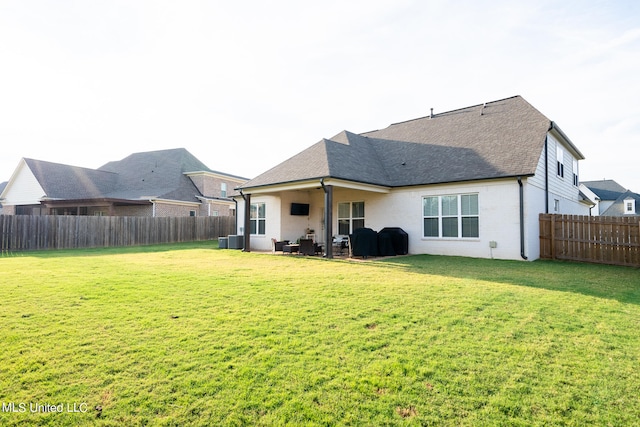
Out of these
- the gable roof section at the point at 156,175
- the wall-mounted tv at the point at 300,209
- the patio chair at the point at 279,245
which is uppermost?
the gable roof section at the point at 156,175

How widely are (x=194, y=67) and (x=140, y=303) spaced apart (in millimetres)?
9785

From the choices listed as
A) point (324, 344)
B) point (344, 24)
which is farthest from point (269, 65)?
point (324, 344)

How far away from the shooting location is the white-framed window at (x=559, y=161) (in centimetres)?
1508

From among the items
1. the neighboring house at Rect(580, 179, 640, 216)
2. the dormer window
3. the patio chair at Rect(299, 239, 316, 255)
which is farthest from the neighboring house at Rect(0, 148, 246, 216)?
the dormer window

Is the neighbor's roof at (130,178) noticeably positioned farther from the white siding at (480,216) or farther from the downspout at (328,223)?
the white siding at (480,216)

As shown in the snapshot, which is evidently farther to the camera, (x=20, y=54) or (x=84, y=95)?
(x=84, y=95)

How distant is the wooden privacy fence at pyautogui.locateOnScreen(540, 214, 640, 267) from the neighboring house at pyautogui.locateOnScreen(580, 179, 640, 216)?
1524 inches

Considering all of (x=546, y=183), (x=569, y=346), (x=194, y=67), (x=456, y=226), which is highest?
(x=194, y=67)

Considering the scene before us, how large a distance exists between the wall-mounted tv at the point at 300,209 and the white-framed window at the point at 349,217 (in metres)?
1.98

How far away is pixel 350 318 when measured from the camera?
4629 millimetres

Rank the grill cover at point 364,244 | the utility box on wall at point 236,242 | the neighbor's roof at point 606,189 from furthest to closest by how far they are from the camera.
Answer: the neighbor's roof at point 606,189
the utility box on wall at point 236,242
the grill cover at point 364,244

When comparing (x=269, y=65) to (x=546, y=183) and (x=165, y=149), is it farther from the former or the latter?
(x=165, y=149)

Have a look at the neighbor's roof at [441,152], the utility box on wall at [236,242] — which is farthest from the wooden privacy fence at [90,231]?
the neighbor's roof at [441,152]

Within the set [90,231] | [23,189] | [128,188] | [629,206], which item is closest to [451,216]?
[90,231]
